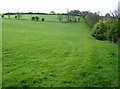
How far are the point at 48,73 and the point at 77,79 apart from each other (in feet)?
9.30

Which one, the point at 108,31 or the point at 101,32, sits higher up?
the point at 108,31

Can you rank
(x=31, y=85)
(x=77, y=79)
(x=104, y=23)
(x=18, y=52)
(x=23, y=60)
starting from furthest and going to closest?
(x=104, y=23)
(x=18, y=52)
(x=23, y=60)
(x=77, y=79)
(x=31, y=85)

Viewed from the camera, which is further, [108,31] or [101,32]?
[101,32]

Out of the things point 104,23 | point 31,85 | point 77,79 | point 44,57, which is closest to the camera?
point 31,85

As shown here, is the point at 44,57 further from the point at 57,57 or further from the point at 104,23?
the point at 104,23

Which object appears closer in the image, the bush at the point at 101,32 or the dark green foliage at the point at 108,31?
the dark green foliage at the point at 108,31

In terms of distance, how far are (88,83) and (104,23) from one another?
5948 centimetres

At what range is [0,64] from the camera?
24391 millimetres

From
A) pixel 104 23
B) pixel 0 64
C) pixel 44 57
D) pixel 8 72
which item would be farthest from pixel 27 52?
pixel 104 23

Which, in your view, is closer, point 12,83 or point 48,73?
point 12,83

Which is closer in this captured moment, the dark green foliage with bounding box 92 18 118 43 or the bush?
the dark green foliage with bounding box 92 18 118 43

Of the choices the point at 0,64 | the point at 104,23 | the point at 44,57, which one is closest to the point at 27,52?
the point at 44,57

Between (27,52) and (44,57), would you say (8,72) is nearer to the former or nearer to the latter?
(44,57)

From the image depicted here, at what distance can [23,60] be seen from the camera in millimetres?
26516
